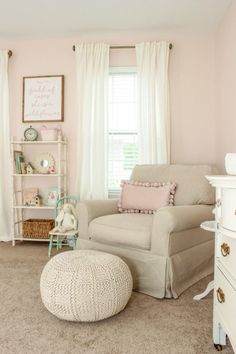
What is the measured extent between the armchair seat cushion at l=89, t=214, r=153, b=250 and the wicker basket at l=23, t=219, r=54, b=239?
116 cm

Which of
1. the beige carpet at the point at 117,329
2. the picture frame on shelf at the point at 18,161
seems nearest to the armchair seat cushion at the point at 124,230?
the beige carpet at the point at 117,329

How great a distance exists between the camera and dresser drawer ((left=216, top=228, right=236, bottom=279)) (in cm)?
133

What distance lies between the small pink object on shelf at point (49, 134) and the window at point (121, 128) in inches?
24.6

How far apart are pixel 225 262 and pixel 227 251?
2.9 inches

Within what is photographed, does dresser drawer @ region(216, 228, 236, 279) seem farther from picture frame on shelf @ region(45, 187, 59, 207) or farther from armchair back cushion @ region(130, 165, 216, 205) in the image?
picture frame on shelf @ region(45, 187, 59, 207)

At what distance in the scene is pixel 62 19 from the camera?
10.6ft

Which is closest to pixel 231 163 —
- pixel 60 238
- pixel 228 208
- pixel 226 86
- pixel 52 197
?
pixel 228 208

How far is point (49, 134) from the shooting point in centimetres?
356

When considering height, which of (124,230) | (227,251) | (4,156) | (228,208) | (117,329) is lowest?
(117,329)

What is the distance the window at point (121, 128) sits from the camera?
3619 millimetres

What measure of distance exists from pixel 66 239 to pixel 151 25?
2.53 metres

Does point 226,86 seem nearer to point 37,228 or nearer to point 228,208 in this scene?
point 228,208

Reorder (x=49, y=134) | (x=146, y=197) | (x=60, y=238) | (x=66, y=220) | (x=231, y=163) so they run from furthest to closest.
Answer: (x=49, y=134) → (x=60, y=238) → (x=66, y=220) → (x=146, y=197) → (x=231, y=163)

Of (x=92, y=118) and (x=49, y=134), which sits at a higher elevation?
(x=92, y=118)
